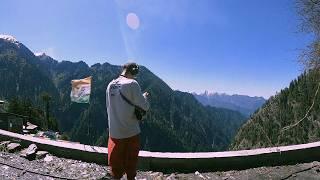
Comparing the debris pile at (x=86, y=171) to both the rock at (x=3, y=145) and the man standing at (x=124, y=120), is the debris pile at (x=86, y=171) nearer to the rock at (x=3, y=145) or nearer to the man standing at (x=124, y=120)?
the rock at (x=3, y=145)

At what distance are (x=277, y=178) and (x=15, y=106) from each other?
7981 cm

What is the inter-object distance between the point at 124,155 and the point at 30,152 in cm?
313

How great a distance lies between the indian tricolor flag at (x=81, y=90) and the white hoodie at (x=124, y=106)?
13.8 metres

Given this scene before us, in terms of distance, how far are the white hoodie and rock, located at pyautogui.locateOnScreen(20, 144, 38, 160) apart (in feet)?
9.83

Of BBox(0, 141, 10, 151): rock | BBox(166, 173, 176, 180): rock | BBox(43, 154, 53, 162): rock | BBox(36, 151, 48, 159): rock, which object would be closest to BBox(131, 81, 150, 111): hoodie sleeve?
BBox(166, 173, 176, 180): rock

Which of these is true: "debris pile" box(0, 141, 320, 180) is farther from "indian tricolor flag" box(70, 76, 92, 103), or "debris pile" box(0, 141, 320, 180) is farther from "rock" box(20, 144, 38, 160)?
"indian tricolor flag" box(70, 76, 92, 103)

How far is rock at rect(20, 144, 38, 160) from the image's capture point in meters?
8.38

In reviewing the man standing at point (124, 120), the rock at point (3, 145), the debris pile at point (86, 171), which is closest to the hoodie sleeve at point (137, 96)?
the man standing at point (124, 120)

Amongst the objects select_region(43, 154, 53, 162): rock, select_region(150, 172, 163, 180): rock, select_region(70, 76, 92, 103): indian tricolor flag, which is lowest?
select_region(150, 172, 163, 180): rock

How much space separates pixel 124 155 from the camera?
6.03 metres

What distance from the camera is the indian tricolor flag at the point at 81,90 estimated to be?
65.1ft

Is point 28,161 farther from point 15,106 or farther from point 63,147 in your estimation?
point 15,106

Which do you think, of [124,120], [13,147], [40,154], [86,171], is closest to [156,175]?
[86,171]

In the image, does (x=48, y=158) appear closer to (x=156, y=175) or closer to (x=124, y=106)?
(x=156, y=175)
